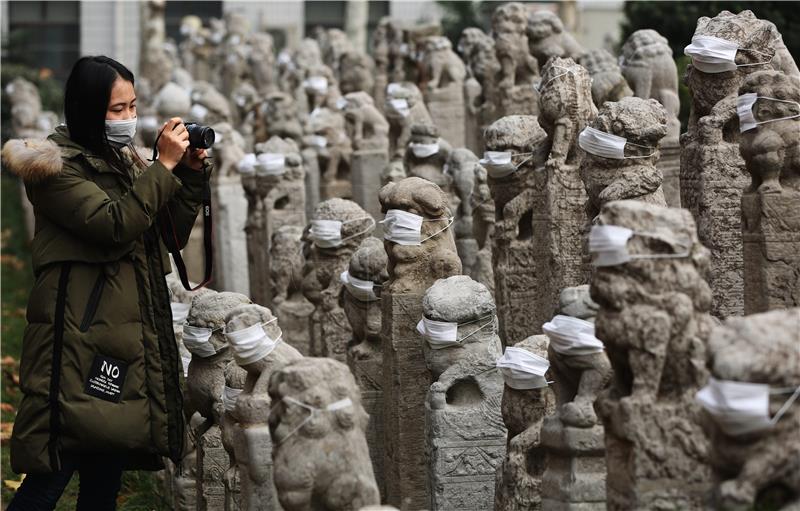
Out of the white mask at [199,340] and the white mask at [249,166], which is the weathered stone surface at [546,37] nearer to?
the white mask at [249,166]

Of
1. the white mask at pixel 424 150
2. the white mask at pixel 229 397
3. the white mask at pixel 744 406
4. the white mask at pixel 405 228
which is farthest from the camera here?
the white mask at pixel 424 150

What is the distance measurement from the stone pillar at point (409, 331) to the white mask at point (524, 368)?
4.93 feet

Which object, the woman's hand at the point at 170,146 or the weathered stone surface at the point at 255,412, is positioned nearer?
the woman's hand at the point at 170,146

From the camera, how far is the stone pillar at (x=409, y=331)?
8414mm

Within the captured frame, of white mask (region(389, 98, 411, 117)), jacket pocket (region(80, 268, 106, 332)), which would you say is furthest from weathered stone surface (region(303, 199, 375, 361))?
white mask (region(389, 98, 411, 117))

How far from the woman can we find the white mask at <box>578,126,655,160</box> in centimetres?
265

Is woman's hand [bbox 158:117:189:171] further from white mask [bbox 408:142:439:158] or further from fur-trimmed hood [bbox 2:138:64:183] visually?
white mask [bbox 408:142:439:158]

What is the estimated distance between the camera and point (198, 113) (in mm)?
19062

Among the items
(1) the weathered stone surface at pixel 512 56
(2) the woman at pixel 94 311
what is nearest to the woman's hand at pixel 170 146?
(2) the woman at pixel 94 311

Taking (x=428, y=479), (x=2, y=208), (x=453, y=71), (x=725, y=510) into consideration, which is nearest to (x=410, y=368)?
(x=428, y=479)

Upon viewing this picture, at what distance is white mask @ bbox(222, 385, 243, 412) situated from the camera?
24.7 feet

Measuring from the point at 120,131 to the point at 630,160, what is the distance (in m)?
2.94

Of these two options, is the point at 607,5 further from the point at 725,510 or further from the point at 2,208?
the point at 725,510

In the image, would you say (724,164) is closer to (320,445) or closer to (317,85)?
(320,445)
